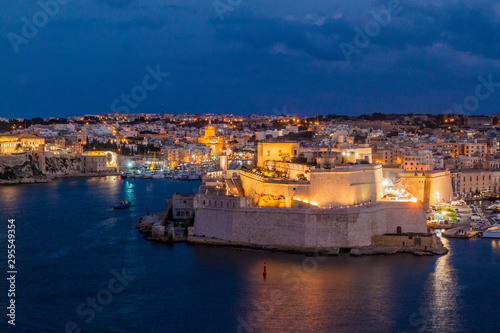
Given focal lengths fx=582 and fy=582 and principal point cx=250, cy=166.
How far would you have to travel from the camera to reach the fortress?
10359 millimetres

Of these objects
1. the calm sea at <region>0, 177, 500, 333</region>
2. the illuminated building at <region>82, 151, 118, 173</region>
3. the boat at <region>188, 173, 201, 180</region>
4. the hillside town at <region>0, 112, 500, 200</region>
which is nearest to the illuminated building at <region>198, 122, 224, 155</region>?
the hillside town at <region>0, 112, 500, 200</region>

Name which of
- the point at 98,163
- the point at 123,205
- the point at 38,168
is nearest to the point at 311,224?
the point at 123,205

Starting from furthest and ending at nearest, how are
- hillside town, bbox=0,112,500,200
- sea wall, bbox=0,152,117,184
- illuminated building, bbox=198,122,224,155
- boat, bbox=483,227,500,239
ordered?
illuminated building, bbox=198,122,224,155, sea wall, bbox=0,152,117,184, hillside town, bbox=0,112,500,200, boat, bbox=483,227,500,239

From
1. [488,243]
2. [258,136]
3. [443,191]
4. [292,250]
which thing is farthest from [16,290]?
[258,136]

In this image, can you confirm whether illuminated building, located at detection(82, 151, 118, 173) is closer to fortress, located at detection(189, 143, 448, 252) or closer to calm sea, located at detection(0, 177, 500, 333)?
calm sea, located at detection(0, 177, 500, 333)

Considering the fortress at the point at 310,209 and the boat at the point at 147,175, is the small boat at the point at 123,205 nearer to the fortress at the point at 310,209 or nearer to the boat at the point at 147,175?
the fortress at the point at 310,209

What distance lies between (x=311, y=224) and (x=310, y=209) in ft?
0.87

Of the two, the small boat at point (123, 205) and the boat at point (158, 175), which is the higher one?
the boat at point (158, 175)

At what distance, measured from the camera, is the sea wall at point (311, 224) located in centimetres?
1034

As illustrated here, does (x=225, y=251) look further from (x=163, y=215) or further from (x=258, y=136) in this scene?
(x=258, y=136)

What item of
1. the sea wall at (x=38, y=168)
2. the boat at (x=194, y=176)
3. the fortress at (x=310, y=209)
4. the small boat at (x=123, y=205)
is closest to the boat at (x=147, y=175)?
the boat at (x=194, y=176)

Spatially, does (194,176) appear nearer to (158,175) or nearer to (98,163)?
(158,175)

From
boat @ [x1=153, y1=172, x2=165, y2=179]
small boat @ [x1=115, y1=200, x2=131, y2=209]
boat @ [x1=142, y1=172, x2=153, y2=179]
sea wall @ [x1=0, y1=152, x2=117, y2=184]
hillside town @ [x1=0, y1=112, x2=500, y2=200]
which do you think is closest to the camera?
small boat @ [x1=115, y1=200, x2=131, y2=209]

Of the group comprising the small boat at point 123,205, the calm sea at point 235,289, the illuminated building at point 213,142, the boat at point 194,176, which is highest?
the illuminated building at point 213,142
